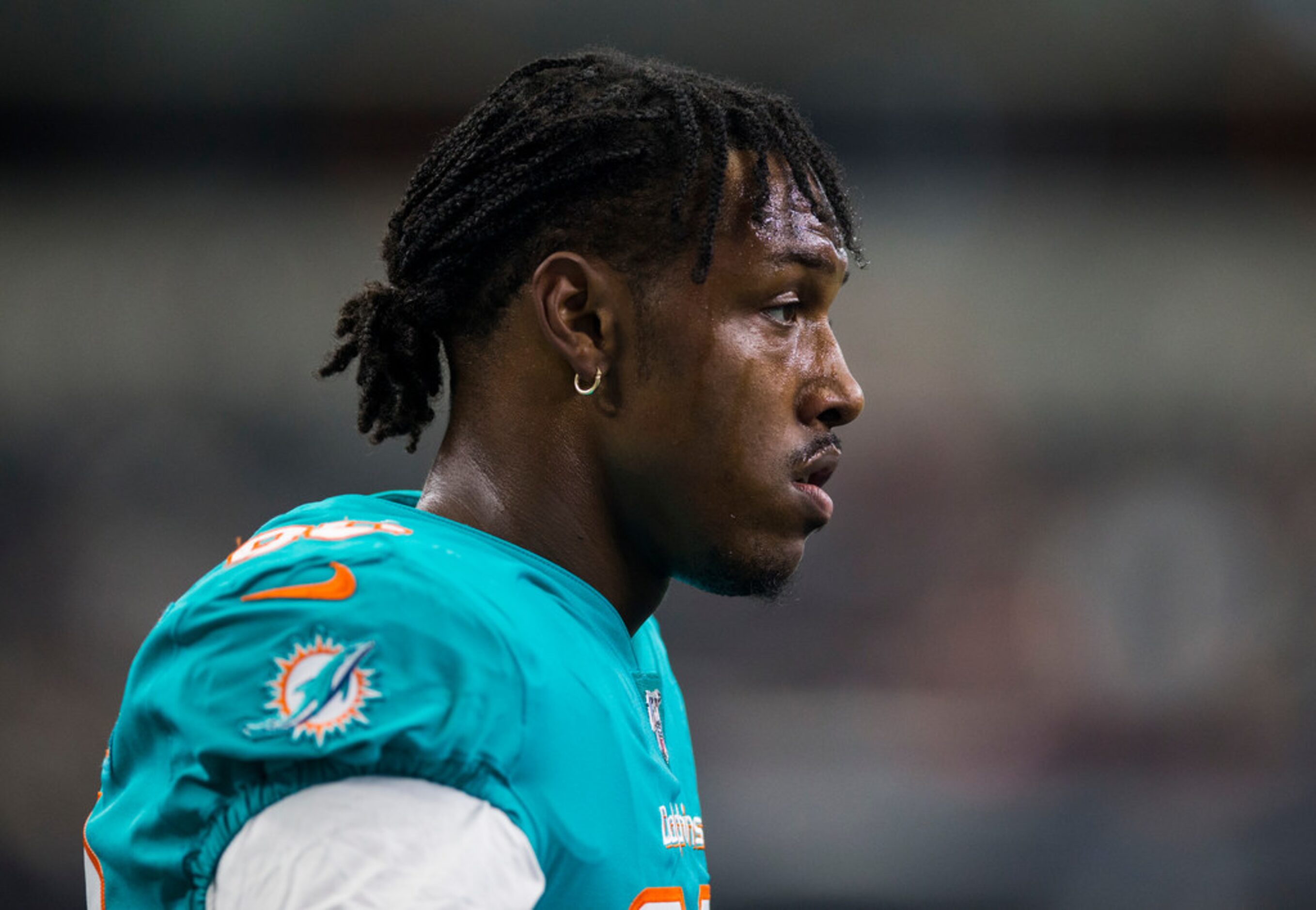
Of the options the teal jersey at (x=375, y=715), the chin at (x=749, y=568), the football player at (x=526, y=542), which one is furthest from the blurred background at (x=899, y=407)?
the teal jersey at (x=375, y=715)

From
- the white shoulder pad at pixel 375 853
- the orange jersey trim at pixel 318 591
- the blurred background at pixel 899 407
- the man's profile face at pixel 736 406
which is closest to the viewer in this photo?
the white shoulder pad at pixel 375 853

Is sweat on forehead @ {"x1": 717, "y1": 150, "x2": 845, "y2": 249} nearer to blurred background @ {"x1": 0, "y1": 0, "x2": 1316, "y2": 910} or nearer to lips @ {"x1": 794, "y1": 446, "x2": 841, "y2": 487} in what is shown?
lips @ {"x1": 794, "y1": 446, "x2": 841, "y2": 487}

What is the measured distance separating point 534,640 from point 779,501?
14.1 inches

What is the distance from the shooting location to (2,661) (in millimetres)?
4125

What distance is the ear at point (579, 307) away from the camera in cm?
129

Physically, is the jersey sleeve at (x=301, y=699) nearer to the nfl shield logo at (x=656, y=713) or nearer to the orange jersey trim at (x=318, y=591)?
the orange jersey trim at (x=318, y=591)

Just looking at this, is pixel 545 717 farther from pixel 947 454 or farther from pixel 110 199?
pixel 110 199

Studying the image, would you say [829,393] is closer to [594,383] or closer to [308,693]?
[594,383]

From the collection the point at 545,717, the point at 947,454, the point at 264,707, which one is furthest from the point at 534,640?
the point at 947,454

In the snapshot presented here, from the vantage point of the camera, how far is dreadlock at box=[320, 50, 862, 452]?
1298 mm

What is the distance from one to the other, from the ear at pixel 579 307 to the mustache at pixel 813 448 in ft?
0.73

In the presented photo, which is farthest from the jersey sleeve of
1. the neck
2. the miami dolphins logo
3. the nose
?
the nose

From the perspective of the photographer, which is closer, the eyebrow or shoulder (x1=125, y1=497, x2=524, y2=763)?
shoulder (x1=125, y1=497, x2=524, y2=763)

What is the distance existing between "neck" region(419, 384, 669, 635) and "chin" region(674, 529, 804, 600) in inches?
4.0
